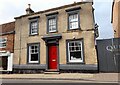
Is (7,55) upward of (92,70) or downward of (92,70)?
upward

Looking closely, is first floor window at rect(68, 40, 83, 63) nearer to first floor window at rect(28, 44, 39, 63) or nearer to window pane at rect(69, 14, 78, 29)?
window pane at rect(69, 14, 78, 29)

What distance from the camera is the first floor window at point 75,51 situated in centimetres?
1599

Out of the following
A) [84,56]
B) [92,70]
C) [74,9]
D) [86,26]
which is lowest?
[92,70]

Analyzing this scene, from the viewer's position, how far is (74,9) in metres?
16.7

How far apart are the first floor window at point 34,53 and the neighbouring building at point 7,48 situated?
263 centimetres

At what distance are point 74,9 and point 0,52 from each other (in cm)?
1035

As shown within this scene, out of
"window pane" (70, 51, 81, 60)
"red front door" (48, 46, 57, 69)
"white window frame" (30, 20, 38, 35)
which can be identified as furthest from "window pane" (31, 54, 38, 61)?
"window pane" (70, 51, 81, 60)

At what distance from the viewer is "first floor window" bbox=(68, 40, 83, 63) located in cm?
1599

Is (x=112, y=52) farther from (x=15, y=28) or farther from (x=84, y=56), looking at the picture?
(x=15, y=28)

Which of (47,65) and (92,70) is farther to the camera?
(47,65)

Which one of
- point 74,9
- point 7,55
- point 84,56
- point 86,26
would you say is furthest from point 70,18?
point 7,55

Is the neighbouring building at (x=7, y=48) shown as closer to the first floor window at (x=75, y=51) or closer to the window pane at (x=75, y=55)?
the first floor window at (x=75, y=51)

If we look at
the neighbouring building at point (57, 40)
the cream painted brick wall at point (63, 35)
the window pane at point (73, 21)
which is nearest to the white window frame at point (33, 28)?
the neighbouring building at point (57, 40)

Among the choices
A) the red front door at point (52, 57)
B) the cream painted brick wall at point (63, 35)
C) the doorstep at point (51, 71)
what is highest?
the cream painted brick wall at point (63, 35)
